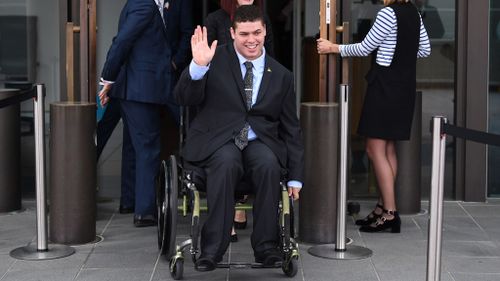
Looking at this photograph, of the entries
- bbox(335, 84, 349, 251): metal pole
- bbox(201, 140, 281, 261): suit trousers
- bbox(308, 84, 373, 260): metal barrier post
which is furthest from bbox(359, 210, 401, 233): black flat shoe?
bbox(201, 140, 281, 261): suit trousers

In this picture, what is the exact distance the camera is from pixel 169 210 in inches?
227

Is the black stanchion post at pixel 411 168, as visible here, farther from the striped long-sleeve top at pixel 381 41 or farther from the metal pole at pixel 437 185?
the metal pole at pixel 437 185

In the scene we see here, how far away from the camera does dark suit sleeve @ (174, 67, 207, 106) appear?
218 inches

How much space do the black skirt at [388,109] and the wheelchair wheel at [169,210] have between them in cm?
162

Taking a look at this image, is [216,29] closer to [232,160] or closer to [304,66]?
[232,160]

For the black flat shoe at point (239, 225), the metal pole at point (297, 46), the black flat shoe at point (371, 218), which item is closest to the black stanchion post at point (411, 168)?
the black flat shoe at point (371, 218)

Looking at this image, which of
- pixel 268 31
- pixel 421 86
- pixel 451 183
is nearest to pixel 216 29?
pixel 268 31

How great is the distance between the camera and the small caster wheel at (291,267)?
560 cm

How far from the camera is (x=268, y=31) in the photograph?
21.8 ft

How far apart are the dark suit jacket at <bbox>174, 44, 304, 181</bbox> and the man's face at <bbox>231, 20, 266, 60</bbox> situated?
11 centimetres

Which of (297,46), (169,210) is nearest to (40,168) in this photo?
(169,210)

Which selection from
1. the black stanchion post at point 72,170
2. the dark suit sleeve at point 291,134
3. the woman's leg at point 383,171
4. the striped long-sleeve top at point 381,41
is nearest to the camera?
the dark suit sleeve at point 291,134

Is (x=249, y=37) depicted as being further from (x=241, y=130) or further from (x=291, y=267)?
(x=291, y=267)

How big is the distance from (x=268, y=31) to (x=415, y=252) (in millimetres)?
1785
